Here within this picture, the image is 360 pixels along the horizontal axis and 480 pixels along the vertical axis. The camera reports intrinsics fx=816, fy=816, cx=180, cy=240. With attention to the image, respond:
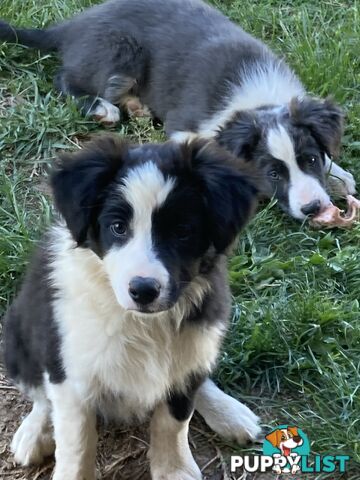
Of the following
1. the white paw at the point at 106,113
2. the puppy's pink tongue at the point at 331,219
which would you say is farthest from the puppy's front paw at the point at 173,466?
the white paw at the point at 106,113

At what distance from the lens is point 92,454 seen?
286 centimetres

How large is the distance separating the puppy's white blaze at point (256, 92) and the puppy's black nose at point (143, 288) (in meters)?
2.71

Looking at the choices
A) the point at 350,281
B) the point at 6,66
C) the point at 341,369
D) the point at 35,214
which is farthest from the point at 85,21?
the point at 341,369

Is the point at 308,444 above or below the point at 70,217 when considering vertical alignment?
below

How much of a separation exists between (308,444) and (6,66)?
3374 mm

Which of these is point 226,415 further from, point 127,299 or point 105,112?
point 105,112

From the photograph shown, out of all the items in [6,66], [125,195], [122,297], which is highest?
[125,195]

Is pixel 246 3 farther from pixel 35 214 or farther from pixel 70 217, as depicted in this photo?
pixel 70 217

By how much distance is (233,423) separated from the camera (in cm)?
319

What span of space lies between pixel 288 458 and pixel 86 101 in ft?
9.60

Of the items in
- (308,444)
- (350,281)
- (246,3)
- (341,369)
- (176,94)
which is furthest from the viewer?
(246,3)

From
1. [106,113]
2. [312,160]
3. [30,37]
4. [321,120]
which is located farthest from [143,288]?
[30,37]

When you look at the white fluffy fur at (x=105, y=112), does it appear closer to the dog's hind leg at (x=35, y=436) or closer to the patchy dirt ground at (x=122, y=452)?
the patchy dirt ground at (x=122, y=452)

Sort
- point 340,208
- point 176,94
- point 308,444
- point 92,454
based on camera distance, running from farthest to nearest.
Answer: point 176,94, point 340,208, point 308,444, point 92,454
